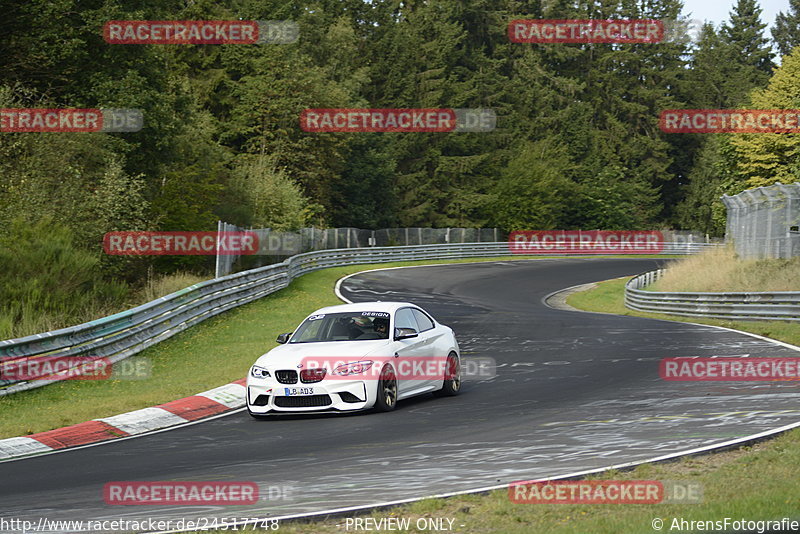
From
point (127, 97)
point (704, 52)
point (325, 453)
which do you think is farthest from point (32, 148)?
point (704, 52)

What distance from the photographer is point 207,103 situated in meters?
70.2

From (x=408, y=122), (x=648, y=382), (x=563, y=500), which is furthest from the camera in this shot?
(x=408, y=122)

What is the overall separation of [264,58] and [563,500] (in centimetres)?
6323

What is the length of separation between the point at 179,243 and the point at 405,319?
22442 millimetres

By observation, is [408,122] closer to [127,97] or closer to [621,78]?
[621,78]

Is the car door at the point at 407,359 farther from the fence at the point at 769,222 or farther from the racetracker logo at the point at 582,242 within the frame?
the racetracker logo at the point at 582,242

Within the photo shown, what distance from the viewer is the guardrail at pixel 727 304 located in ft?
78.9

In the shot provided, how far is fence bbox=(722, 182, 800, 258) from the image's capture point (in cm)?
2838

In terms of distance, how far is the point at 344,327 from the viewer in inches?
535

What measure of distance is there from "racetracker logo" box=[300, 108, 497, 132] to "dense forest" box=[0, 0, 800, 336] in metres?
0.81

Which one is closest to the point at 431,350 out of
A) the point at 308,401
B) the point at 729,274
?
the point at 308,401

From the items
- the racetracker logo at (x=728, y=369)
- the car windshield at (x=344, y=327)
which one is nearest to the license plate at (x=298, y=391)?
the car windshield at (x=344, y=327)

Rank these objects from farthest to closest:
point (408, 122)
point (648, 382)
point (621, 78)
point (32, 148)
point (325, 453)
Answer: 1. point (621, 78)
2. point (408, 122)
3. point (32, 148)
4. point (648, 382)
5. point (325, 453)

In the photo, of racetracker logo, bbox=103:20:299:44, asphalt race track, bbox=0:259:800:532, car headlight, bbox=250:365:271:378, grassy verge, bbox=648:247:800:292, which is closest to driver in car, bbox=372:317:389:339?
asphalt race track, bbox=0:259:800:532
